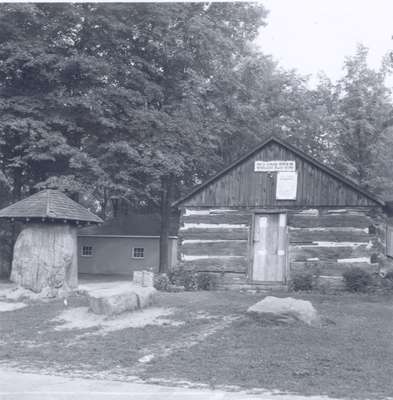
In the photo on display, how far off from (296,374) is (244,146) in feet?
95.3

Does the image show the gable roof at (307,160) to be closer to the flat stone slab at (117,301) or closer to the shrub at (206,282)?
the shrub at (206,282)

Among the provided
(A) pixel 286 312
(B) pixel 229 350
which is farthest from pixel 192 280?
(B) pixel 229 350

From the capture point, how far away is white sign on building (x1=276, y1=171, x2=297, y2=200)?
20.3m

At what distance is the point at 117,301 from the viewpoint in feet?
45.2

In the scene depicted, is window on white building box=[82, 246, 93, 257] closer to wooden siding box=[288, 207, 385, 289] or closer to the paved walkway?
wooden siding box=[288, 207, 385, 289]

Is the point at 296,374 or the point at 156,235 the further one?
the point at 156,235

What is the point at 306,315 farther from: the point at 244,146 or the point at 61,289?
the point at 244,146

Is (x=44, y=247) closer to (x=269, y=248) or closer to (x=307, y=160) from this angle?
(x=269, y=248)

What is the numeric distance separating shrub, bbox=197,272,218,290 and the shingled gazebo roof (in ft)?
13.4

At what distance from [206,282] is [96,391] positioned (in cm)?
1248

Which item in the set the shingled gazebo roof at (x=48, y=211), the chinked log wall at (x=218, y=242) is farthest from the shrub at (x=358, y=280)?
the shingled gazebo roof at (x=48, y=211)

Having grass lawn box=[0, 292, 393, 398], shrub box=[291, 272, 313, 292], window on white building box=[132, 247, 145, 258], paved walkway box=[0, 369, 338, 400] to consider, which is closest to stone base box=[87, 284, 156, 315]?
grass lawn box=[0, 292, 393, 398]

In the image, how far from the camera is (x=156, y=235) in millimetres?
36688

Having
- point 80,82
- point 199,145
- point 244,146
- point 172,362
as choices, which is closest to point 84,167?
point 80,82
